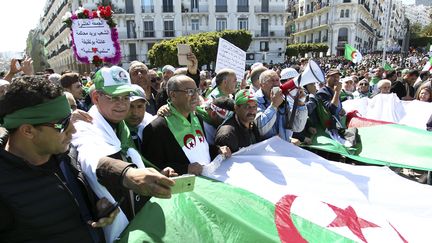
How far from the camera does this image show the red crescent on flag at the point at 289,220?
231 centimetres

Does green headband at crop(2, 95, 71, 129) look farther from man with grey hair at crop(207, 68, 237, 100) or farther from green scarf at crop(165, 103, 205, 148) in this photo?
man with grey hair at crop(207, 68, 237, 100)

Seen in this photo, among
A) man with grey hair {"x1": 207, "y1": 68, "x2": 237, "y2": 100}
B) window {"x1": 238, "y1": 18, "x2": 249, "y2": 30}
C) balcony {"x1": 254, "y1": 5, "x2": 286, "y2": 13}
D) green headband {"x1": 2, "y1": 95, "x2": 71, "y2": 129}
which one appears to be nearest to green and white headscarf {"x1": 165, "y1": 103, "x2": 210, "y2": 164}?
green headband {"x1": 2, "y1": 95, "x2": 71, "y2": 129}

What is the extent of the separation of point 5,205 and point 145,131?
58.2 inches

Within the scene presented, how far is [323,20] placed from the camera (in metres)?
69.5

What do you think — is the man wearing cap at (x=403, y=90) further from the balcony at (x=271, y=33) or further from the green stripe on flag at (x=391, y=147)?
the balcony at (x=271, y=33)

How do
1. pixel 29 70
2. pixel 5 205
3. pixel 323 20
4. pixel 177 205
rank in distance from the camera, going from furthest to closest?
1. pixel 323 20
2. pixel 29 70
3. pixel 177 205
4. pixel 5 205

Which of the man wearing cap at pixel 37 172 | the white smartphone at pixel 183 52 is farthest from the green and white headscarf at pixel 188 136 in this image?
the white smartphone at pixel 183 52

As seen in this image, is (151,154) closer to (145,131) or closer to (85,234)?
(145,131)

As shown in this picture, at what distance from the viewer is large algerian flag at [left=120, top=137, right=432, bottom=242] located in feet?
7.13

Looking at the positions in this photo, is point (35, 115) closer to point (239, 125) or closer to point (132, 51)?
point (239, 125)

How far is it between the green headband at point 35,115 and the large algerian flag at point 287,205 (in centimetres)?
80

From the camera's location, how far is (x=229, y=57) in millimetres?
6645

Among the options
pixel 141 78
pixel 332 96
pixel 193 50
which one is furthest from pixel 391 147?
pixel 193 50

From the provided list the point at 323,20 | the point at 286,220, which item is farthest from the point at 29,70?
the point at 323,20
